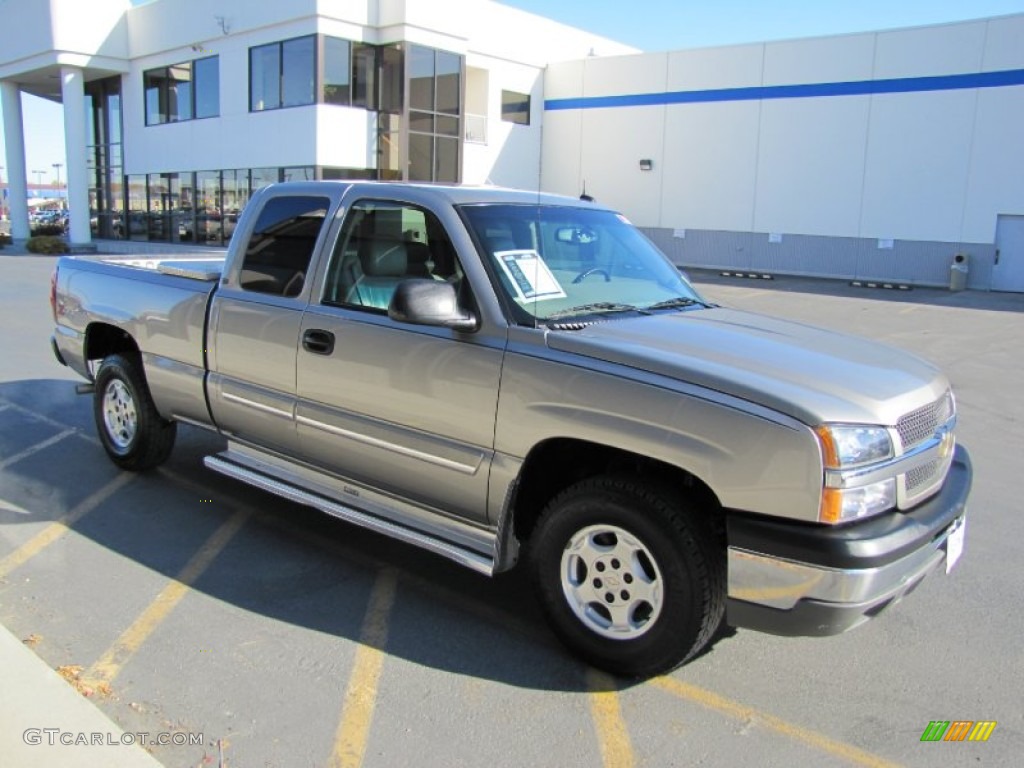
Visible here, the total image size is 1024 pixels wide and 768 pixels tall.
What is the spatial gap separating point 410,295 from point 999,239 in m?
25.4

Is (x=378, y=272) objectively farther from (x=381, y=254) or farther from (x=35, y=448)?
(x=35, y=448)

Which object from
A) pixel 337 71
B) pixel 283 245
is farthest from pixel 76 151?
pixel 283 245

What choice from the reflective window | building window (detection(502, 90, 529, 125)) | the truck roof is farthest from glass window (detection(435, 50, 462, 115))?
the truck roof

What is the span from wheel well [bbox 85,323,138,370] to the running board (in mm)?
1594

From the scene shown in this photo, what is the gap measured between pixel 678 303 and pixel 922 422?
140cm

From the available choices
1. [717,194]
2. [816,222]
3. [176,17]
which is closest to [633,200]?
[717,194]

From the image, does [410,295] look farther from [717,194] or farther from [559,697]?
[717,194]

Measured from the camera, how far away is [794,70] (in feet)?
87.3

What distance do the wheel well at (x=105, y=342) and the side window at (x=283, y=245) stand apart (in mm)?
1645

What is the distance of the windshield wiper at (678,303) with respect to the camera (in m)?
4.27

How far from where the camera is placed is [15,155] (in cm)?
3491

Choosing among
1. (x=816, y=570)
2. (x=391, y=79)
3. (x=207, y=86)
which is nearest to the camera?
(x=816, y=570)

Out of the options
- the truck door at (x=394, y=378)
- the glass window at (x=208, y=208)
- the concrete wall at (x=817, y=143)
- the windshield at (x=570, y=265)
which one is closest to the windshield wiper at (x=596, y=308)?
the windshield at (x=570, y=265)

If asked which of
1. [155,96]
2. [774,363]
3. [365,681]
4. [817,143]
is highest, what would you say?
[155,96]
